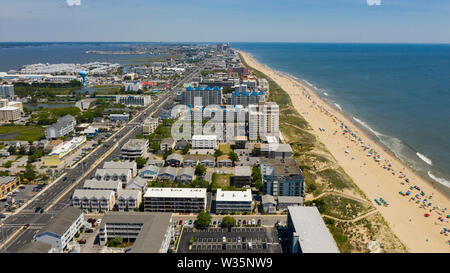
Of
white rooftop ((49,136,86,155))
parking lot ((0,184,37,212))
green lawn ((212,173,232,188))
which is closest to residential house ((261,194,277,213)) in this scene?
green lawn ((212,173,232,188))

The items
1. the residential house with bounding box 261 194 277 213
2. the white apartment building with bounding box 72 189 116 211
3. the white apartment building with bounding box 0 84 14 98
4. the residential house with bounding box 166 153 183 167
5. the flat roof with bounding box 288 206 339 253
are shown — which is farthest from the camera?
the white apartment building with bounding box 0 84 14 98

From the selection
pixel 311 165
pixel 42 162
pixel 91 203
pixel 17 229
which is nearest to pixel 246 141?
pixel 311 165

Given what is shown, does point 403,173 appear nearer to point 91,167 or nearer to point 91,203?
point 91,203

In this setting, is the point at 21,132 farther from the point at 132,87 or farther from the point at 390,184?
the point at 390,184

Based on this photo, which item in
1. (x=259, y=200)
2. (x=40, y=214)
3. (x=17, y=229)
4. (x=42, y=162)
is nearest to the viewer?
(x=17, y=229)

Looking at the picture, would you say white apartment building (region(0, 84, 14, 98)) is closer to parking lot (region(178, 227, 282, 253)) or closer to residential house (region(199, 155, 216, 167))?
residential house (region(199, 155, 216, 167))

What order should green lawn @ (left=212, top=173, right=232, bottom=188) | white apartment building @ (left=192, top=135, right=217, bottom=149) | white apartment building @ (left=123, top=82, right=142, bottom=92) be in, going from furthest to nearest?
white apartment building @ (left=123, top=82, right=142, bottom=92)
white apartment building @ (left=192, top=135, right=217, bottom=149)
green lawn @ (left=212, top=173, right=232, bottom=188)
